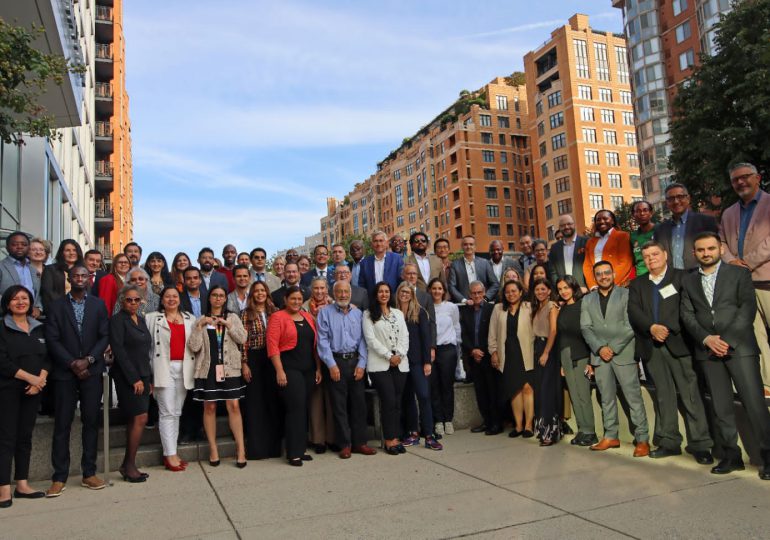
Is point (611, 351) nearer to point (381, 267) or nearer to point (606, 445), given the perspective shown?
point (606, 445)

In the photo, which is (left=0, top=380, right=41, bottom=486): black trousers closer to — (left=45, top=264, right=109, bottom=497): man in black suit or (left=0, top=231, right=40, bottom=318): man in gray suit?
(left=45, top=264, right=109, bottom=497): man in black suit

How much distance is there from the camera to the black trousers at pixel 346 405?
6980 millimetres

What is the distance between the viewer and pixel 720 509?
14.5ft

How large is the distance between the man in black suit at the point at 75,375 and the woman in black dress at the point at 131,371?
0.16m

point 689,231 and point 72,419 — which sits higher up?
point 689,231

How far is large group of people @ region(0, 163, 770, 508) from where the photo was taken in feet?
18.3

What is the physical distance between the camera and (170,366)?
6.54m

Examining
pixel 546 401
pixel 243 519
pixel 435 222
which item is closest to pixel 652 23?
pixel 435 222

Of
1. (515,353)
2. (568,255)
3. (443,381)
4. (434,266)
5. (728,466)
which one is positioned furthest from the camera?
(434,266)

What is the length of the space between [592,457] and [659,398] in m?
0.95

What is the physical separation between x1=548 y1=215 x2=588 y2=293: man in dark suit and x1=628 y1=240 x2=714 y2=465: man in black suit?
72.3 inches

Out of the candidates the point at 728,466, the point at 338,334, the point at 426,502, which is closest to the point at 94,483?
the point at 338,334

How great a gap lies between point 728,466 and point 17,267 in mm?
7914

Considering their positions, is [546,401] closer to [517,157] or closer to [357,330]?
[357,330]
